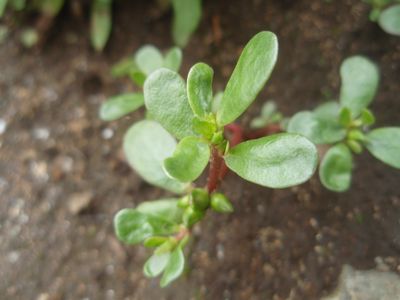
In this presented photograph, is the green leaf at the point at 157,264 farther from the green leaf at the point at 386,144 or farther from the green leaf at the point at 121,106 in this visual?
the green leaf at the point at 386,144

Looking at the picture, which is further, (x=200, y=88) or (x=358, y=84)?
(x=358, y=84)

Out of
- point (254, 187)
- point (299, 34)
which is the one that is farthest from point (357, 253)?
point (299, 34)

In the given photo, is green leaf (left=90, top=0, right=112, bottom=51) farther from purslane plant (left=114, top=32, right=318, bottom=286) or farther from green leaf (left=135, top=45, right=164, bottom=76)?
purslane plant (left=114, top=32, right=318, bottom=286)

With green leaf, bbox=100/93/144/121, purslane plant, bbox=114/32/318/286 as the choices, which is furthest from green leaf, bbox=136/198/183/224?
green leaf, bbox=100/93/144/121

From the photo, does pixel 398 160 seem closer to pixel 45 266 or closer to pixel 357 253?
pixel 357 253

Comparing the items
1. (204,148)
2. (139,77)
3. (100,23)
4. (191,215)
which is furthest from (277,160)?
(100,23)

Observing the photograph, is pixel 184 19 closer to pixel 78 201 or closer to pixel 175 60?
pixel 175 60
